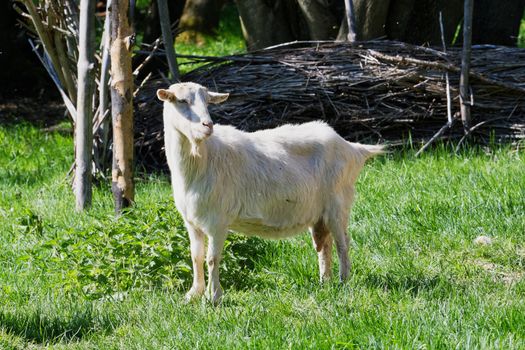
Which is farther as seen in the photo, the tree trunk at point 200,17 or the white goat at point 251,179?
the tree trunk at point 200,17

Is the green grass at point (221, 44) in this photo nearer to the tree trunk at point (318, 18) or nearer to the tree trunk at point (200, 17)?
the tree trunk at point (200, 17)

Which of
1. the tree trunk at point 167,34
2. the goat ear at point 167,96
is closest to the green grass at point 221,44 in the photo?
the tree trunk at point 167,34

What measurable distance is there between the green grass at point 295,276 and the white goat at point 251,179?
0.40 metres

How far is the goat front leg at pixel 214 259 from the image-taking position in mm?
6086

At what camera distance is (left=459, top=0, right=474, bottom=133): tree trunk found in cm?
995

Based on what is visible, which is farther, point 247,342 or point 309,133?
point 309,133

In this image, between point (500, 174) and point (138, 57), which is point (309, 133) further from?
point (138, 57)

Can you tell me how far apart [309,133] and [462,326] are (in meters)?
2.25

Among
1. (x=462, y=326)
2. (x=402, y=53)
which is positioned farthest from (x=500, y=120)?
(x=462, y=326)

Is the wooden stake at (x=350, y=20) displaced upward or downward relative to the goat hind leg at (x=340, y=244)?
upward

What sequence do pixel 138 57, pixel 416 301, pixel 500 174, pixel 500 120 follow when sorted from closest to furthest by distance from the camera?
pixel 416 301
pixel 500 174
pixel 500 120
pixel 138 57

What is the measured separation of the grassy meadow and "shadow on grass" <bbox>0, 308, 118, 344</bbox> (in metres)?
0.01

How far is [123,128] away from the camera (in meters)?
7.97

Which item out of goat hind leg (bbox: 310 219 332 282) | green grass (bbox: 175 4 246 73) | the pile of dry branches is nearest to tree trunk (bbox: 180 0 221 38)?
green grass (bbox: 175 4 246 73)
